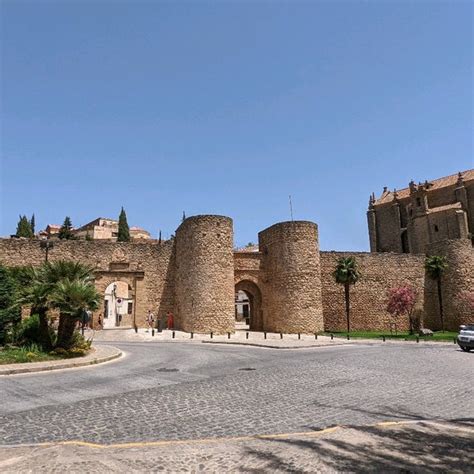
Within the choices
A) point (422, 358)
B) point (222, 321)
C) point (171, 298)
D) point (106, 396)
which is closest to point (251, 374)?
point (106, 396)

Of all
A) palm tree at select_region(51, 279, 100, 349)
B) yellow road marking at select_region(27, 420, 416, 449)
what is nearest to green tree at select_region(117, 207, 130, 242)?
palm tree at select_region(51, 279, 100, 349)

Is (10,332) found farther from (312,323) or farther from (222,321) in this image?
(312,323)

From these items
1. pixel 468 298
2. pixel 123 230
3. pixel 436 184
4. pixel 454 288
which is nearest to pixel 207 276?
pixel 454 288

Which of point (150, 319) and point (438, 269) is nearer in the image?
point (150, 319)

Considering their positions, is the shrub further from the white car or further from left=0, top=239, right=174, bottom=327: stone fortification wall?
the white car

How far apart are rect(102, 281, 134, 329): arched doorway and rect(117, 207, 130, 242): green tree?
447 inches

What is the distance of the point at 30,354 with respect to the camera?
14820 millimetres

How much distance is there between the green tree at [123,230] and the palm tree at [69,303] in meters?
54.4

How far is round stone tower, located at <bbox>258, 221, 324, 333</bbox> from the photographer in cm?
3272

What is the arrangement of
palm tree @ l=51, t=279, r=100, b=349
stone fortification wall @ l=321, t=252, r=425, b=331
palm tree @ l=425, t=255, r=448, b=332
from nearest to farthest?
1. palm tree @ l=51, t=279, r=100, b=349
2. stone fortification wall @ l=321, t=252, r=425, b=331
3. palm tree @ l=425, t=255, r=448, b=332

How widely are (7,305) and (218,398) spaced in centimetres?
1306

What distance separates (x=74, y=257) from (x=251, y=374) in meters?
24.7

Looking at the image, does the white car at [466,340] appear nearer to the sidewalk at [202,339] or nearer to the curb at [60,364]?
the sidewalk at [202,339]

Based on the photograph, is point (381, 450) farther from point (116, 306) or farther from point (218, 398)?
point (116, 306)
